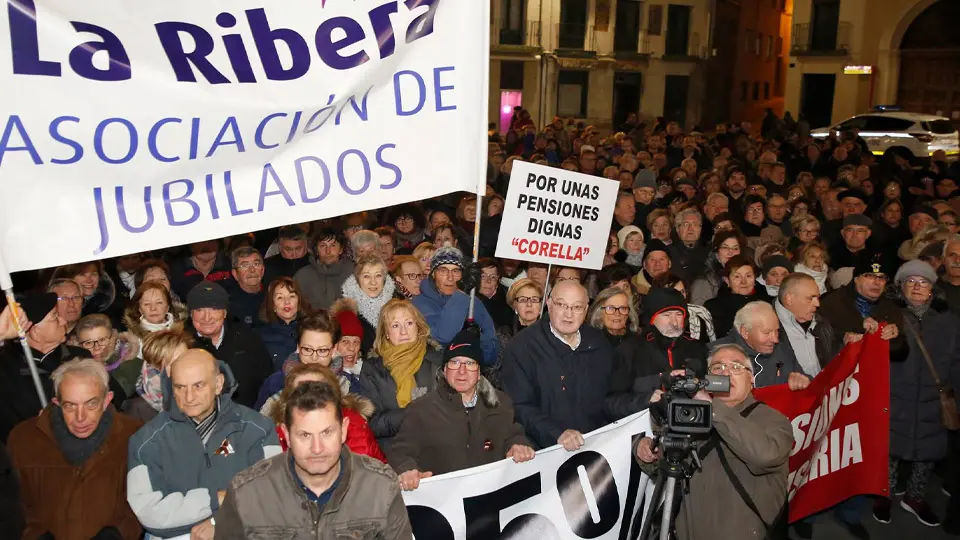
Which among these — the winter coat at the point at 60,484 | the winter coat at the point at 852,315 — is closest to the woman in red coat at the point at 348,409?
the winter coat at the point at 60,484

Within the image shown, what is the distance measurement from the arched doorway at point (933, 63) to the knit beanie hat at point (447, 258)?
34.6 meters

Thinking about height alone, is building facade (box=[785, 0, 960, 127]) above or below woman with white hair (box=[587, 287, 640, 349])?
above

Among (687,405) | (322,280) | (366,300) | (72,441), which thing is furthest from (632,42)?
(72,441)

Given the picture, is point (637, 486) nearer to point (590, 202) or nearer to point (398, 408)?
point (398, 408)

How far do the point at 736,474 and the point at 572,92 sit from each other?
126 feet

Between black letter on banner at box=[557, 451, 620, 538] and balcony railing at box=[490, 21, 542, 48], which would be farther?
balcony railing at box=[490, 21, 542, 48]

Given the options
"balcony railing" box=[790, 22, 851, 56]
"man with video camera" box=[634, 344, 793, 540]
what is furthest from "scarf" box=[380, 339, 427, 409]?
"balcony railing" box=[790, 22, 851, 56]

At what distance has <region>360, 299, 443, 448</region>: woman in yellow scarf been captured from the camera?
5.41 meters

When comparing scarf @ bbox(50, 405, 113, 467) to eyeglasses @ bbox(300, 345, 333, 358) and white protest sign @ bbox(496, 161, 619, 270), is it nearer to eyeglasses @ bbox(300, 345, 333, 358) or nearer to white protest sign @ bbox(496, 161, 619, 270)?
eyeglasses @ bbox(300, 345, 333, 358)

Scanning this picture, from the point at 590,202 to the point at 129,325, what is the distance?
3.18m

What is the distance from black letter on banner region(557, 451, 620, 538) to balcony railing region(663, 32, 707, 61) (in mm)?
40745

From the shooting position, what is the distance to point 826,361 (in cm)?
648

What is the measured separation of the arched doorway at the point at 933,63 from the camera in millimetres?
36156

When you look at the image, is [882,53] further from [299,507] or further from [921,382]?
[299,507]
